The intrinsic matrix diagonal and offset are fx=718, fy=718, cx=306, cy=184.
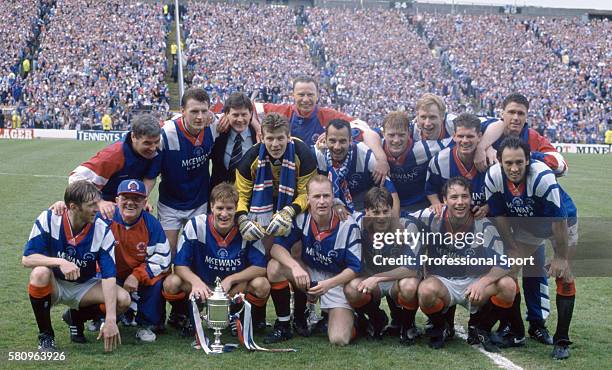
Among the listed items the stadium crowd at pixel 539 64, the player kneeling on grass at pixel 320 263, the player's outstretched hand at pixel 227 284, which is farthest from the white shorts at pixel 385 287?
the stadium crowd at pixel 539 64

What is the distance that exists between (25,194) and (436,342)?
32.1 feet

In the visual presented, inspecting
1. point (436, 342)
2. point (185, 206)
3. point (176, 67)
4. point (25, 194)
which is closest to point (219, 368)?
point (436, 342)

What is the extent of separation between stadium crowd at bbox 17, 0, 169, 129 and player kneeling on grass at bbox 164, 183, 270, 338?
25.8 metres

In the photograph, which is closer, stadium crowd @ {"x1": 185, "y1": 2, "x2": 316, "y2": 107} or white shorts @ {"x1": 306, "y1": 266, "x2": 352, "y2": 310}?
white shorts @ {"x1": 306, "y1": 266, "x2": 352, "y2": 310}

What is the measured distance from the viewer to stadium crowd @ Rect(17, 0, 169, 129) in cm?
3070

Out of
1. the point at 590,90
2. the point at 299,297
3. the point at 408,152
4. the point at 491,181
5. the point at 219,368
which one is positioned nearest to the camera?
the point at 219,368

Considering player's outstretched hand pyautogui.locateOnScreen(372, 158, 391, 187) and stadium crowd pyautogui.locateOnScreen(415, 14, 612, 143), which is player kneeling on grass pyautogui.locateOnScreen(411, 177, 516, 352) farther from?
stadium crowd pyautogui.locateOnScreen(415, 14, 612, 143)

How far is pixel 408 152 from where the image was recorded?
5.73 meters

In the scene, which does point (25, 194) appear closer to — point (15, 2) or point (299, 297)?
point (299, 297)

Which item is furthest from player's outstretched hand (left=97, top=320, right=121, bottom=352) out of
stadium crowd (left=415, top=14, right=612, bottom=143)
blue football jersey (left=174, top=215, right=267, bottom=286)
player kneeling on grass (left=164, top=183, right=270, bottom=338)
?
stadium crowd (left=415, top=14, right=612, bottom=143)

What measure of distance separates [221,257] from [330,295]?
0.86 m

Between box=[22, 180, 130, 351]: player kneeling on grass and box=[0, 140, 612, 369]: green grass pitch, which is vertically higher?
box=[22, 180, 130, 351]: player kneeling on grass

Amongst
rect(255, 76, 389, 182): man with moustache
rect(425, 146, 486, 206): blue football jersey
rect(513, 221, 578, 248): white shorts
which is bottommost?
rect(513, 221, 578, 248): white shorts

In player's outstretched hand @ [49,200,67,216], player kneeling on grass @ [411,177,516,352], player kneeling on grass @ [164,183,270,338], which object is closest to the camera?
player's outstretched hand @ [49,200,67,216]
